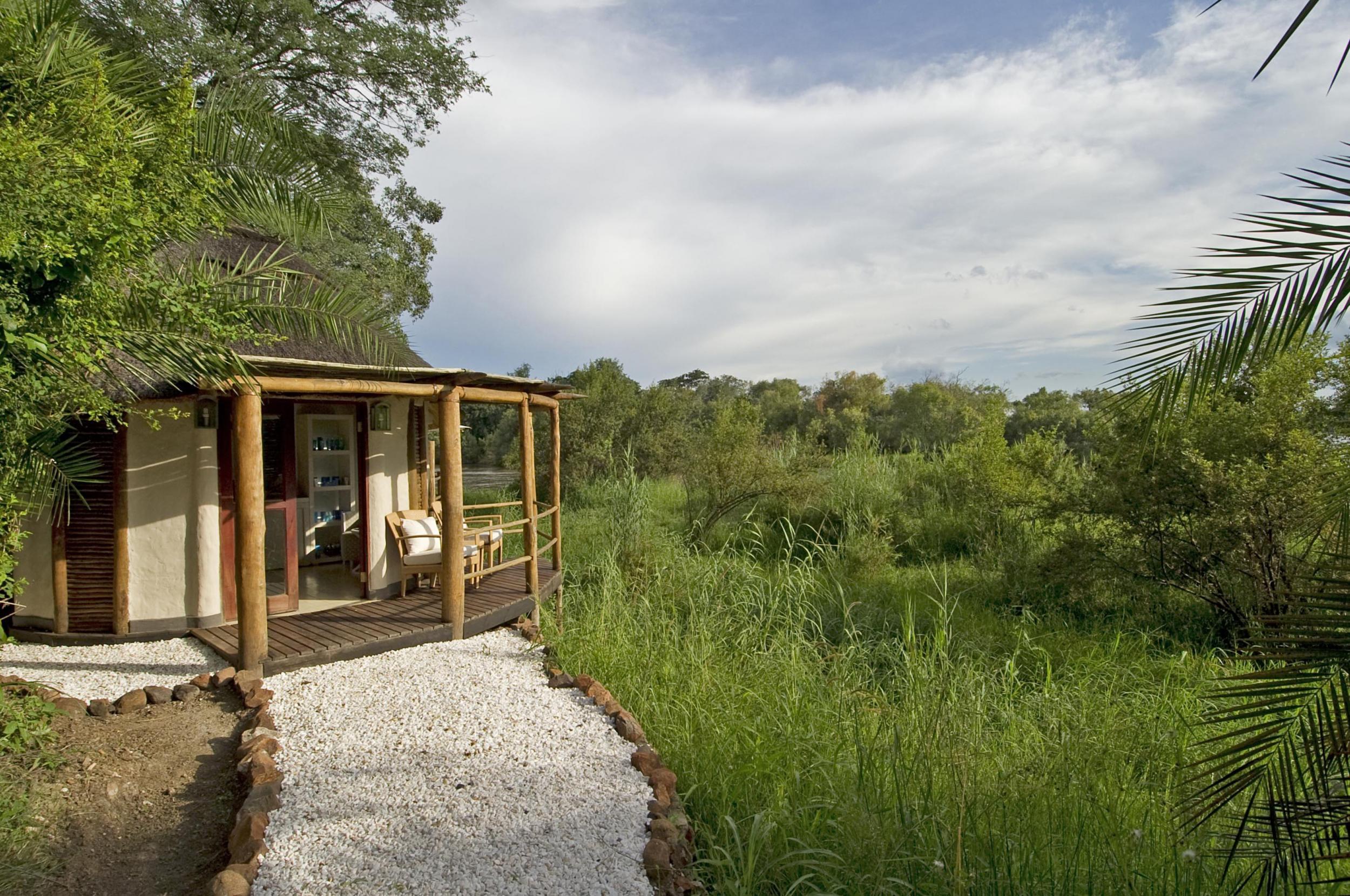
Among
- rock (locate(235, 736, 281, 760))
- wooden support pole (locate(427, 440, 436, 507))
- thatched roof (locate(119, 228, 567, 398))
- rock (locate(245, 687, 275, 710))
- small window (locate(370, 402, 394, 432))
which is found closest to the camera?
rock (locate(235, 736, 281, 760))

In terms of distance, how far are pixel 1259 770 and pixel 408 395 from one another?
6.37 metres

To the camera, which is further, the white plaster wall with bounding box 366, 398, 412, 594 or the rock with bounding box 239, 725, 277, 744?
the white plaster wall with bounding box 366, 398, 412, 594

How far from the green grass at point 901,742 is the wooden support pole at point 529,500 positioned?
544 millimetres

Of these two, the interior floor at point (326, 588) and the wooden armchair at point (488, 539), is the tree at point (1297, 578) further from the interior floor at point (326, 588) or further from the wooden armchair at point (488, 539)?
the interior floor at point (326, 588)

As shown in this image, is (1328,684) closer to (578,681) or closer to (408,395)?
(578,681)

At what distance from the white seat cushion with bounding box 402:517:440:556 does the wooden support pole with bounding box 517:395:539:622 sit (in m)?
1.00

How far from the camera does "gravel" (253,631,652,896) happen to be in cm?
352

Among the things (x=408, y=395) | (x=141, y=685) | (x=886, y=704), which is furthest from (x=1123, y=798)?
(x=141, y=685)

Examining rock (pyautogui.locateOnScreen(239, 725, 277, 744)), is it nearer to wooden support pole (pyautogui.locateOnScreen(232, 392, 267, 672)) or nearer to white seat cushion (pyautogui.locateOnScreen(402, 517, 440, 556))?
wooden support pole (pyautogui.locateOnScreen(232, 392, 267, 672))

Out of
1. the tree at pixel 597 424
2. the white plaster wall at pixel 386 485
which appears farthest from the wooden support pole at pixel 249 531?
the tree at pixel 597 424

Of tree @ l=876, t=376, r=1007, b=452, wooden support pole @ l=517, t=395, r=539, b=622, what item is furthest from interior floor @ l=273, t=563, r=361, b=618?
tree @ l=876, t=376, r=1007, b=452

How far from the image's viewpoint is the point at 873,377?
3688cm

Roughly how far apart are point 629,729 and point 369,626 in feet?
10.7

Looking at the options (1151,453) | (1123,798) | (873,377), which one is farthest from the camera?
(873,377)
